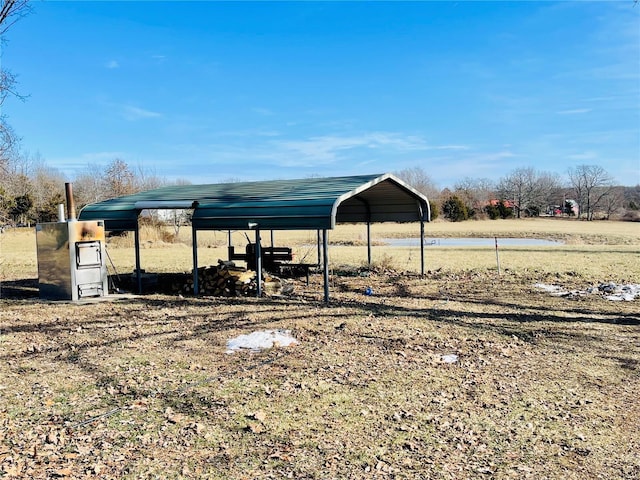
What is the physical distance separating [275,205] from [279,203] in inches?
4.0

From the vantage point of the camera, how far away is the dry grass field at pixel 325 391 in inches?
154

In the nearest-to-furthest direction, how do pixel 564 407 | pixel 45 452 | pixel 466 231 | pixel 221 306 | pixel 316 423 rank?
pixel 45 452, pixel 316 423, pixel 564 407, pixel 221 306, pixel 466 231

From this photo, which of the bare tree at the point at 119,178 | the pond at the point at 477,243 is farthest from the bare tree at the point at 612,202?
the bare tree at the point at 119,178

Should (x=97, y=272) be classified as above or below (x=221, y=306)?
above

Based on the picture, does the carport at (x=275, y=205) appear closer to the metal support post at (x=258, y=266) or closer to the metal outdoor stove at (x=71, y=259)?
the metal support post at (x=258, y=266)

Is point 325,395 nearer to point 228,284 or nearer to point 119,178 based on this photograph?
point 228,284

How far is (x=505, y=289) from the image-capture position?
12.4m

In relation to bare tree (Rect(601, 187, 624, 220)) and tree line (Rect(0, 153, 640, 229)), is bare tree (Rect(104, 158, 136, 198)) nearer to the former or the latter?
tree line (Rect(0, 153, 640, 229))

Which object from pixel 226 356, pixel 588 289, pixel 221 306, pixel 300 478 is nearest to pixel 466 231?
pixel 588 289

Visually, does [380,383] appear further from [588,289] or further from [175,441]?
[588,289]

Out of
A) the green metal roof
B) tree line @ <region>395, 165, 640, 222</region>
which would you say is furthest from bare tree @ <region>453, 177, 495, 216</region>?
the green metal roof

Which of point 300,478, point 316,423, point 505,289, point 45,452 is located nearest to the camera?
point 300,478

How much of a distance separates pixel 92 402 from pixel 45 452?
109cm

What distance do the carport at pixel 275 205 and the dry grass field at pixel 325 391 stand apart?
71.7 inches
